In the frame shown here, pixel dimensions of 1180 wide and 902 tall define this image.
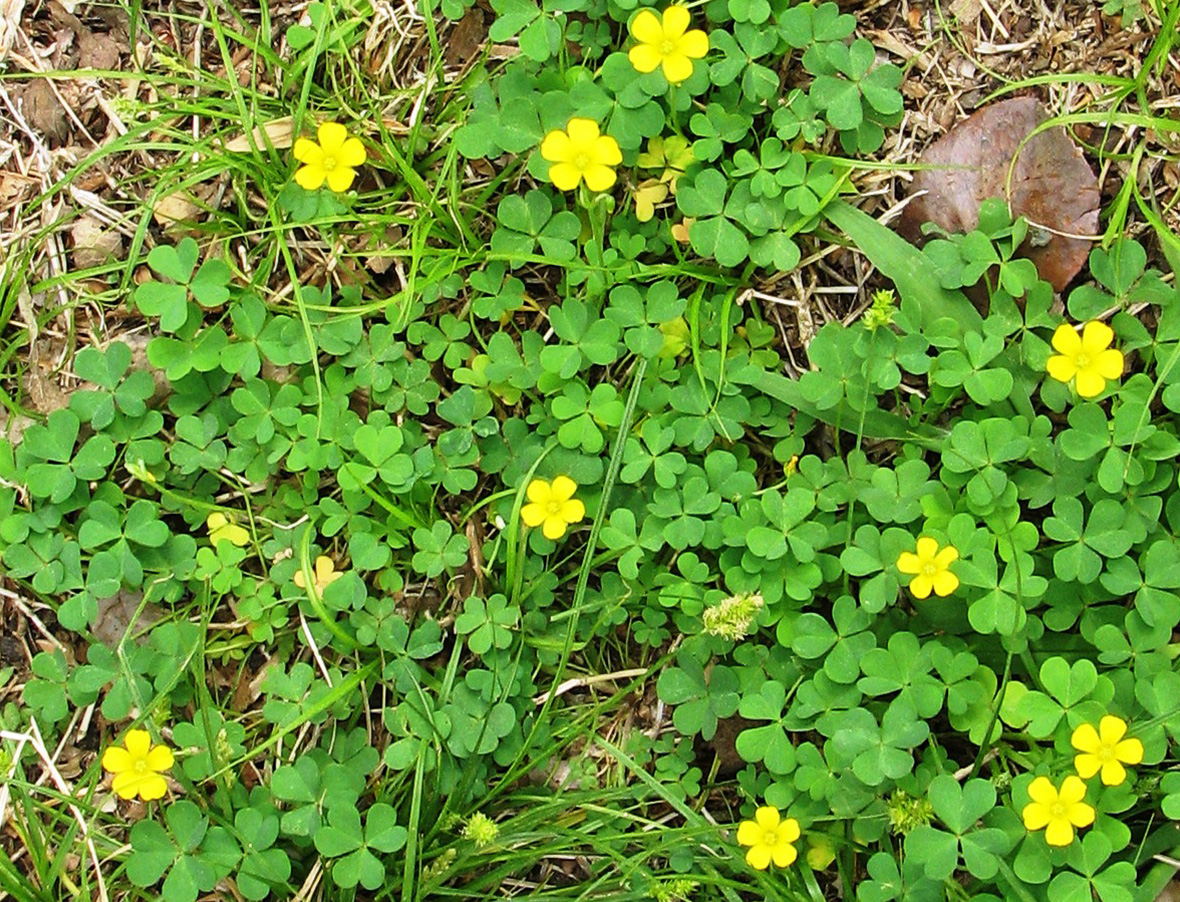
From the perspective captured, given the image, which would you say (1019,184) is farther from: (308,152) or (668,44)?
(308,152)

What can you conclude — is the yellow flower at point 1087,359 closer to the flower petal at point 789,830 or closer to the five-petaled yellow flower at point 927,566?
the five-petaled yellow flower at point 927,566

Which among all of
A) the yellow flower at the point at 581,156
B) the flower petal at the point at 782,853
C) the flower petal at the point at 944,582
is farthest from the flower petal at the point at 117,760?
the flower petal at the point at 944,582

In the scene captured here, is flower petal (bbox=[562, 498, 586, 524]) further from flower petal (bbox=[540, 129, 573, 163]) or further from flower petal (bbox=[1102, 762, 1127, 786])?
flower petal (bbox=[1102, 762, 1127, 786])

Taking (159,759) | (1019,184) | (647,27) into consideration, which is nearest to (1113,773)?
(1019,184)

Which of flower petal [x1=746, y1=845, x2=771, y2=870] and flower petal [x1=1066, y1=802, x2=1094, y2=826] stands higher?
flower petal [x1=1066, y1=802, x2=1094, y2=826]

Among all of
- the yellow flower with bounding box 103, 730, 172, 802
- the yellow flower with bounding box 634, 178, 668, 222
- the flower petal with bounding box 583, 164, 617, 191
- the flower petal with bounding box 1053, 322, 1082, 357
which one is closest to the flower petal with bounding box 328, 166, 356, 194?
the flower petal with bounding box 583, 164, 617, 191

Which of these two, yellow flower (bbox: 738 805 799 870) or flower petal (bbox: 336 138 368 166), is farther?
flower petal (bbox: 336 138 368 166)
